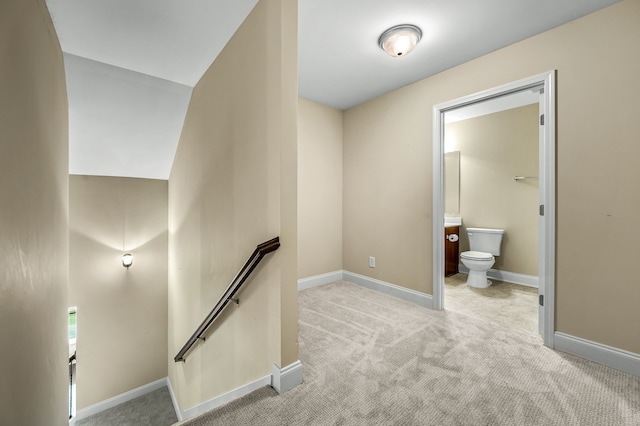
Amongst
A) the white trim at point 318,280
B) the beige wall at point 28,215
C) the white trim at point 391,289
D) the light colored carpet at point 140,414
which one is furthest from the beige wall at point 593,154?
the light colored carpet at point 140,414

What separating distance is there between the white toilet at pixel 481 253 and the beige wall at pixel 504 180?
19 centimetres

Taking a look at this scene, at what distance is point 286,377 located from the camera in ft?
4.99

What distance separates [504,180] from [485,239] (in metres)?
0.89

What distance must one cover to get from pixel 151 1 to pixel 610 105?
3.00 metres

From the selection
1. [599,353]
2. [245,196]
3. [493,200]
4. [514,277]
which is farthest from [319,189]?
[514,277]

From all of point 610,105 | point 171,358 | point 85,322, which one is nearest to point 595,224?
point 610,105

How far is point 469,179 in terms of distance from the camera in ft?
14.1

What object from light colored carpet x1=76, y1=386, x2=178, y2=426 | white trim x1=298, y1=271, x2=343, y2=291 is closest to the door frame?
white trim x1=298, y1=271, x2=343, y2=291

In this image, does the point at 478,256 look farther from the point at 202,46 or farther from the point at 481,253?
the point at 202,46

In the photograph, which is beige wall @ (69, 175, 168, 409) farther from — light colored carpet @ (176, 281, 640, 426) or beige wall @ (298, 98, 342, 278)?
light colored carpet @ (176, 281, 640, 426)

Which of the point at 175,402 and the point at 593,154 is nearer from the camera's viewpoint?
the point at 593,154

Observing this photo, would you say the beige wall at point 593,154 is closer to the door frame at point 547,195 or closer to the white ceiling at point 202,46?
the door frame at point 547,195

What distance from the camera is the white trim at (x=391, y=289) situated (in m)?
2.83

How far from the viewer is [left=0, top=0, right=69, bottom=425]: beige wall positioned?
950mm
